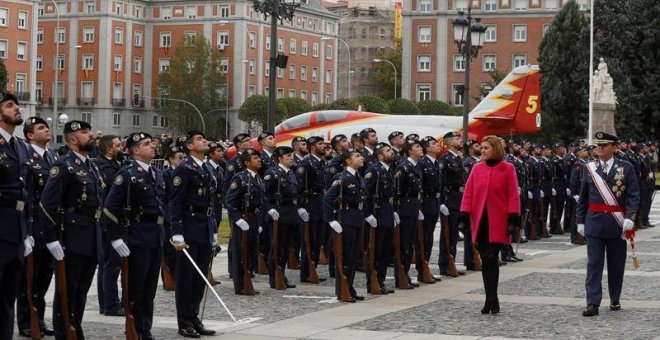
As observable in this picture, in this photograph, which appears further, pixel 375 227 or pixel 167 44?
pixel 167 44

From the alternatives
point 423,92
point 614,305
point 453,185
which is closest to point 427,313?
point 614,305

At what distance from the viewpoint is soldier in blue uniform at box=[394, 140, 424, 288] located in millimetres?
17219

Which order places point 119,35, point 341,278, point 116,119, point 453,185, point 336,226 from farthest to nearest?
point 116,119 < point 119,35 < point 453,185 < point 336,226 < point 341,278

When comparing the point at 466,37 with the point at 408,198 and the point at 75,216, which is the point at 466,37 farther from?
the point at 75,216

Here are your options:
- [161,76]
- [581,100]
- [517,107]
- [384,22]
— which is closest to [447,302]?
[517,107]

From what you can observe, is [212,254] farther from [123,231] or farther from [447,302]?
[447,302]

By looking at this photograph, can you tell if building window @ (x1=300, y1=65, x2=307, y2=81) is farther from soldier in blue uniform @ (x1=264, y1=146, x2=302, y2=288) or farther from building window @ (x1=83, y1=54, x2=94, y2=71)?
soldier in blue uniform @ (x1=264, y1=146, x2=302, y2=288)

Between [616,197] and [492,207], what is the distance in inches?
62.9

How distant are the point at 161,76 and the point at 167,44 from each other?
5238mm

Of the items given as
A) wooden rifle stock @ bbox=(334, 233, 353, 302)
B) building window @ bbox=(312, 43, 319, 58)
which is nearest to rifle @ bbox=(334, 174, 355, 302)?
wooden rifle stock @ bbox=(334, 233, 353, 302)

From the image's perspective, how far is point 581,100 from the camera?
7381 cm

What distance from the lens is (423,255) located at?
18062mm

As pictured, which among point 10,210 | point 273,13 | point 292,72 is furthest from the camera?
point 292,72

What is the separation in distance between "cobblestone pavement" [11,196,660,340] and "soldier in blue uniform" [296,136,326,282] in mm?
632
